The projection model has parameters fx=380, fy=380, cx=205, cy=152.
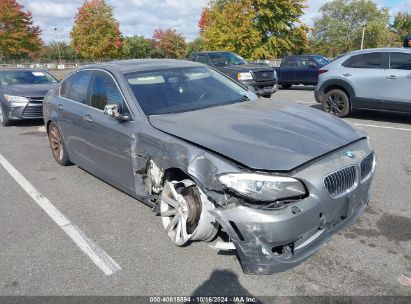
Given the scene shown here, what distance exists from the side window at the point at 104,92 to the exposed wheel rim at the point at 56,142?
60.1 inches

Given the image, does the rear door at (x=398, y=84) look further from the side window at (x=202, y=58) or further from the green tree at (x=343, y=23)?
the green tree at (x=343, y=23)

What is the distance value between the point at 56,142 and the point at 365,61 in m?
7.12

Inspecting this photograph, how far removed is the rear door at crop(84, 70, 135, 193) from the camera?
394 cm

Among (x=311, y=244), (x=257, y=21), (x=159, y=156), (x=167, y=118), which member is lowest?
(x=311, y=244)

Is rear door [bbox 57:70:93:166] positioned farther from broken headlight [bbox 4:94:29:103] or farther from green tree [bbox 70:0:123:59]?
green tree [bbox 70:0:123:59]

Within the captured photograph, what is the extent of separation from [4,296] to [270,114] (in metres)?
2.80

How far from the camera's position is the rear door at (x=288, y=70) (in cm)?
1811

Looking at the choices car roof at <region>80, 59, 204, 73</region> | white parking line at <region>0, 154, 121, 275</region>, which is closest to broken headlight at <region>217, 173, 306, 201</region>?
white parking line at <region>0, 154, 121, 275</region>

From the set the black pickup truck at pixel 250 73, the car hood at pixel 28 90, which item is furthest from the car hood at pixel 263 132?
the black pickup truck at pixel 250 73

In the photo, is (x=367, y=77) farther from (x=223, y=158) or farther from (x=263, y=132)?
(x=223, y=158)

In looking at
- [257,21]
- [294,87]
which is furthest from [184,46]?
[294,87]

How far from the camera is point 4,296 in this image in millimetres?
2922

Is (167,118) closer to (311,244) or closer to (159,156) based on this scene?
(159,156)

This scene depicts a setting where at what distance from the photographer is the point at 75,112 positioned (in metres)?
5.02
